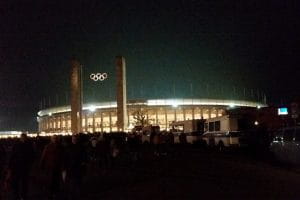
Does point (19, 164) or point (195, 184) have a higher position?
point (19, 164)

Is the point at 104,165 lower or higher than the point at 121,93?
lower

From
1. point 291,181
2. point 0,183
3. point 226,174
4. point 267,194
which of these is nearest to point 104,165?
point 226,174

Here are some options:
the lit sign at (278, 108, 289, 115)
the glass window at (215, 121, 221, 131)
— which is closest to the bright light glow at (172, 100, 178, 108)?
the glass window at (215, 121, 221, 131)

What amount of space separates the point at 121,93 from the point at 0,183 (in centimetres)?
10566

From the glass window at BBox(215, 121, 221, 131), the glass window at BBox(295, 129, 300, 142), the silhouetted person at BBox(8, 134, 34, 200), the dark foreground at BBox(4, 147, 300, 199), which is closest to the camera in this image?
the silhouetted person at BBox(8, 134, 34, 200)

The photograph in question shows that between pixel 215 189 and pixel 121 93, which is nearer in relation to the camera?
pixel 215 189

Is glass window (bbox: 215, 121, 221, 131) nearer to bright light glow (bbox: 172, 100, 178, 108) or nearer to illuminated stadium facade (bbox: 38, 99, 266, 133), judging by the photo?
illuminated stadium facade (bbox: 38, 99, 266, 133)

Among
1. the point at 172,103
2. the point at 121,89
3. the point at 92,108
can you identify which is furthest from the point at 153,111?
the point at 121,89

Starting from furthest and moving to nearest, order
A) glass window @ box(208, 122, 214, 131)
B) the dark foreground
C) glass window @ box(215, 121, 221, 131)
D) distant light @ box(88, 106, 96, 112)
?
distant light @ box(88, 106, 96, 112)
glass window @ box(208, 122, 214, 131)
glass window @ box(215, 121, 221, 131)
the dark foreground

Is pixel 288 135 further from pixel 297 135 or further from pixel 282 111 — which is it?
pixel 282 111

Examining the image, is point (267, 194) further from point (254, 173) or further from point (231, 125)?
point (231, 125)

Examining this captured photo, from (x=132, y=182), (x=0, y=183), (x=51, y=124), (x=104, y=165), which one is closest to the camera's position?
(x=0, y=183)

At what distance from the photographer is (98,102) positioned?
15712cm

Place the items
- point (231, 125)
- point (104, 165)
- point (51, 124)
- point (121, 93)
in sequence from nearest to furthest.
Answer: point (104, 165) → point (231, 125) → point (121, 93) → point (51, 124)
